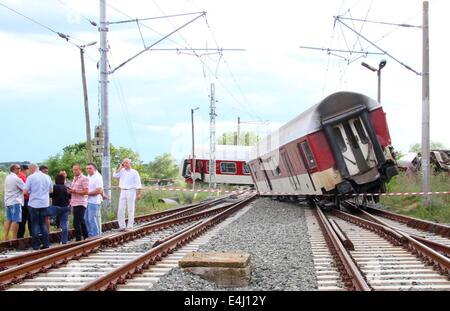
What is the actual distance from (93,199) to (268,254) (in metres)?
4.55

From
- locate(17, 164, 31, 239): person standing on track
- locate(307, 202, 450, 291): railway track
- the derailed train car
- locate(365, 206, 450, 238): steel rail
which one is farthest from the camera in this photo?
the derailed train car

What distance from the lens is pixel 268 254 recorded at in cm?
980

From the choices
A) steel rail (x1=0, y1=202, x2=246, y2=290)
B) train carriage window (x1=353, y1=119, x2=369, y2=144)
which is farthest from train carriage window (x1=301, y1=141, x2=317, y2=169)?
steel rail (x1=0, y1=202, x2=246, y2=290)

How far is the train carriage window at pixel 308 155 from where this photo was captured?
17.4 metres

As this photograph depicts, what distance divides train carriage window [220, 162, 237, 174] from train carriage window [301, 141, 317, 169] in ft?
104

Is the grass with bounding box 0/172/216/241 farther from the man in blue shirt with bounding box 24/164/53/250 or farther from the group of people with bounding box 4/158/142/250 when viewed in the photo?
the man in blue shirt with bounding box 24/164/53/250

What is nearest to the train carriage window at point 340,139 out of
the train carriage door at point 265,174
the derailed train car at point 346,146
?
the derailed train car at point 346,146

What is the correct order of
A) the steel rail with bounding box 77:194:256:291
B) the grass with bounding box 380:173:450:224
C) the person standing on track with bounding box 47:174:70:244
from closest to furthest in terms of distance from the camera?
1. the steel rail with bounding box 77:194:256:291
2. the person standing on track with bounding box 47:174:70:244
3. the grass with bounding box 380:173:450:224

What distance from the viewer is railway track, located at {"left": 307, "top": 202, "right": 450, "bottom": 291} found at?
23.8 feet

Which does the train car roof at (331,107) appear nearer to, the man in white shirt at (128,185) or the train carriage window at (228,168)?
the man in white shirt at (128,185)
